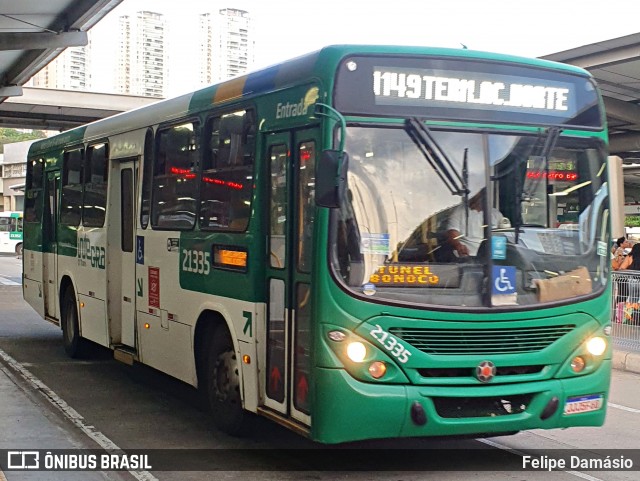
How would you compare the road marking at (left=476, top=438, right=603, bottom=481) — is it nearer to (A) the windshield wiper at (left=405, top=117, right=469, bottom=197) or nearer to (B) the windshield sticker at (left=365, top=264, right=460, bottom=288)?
(B) the windshield sticker at (left=365, top=264, right=460, bottom=288)

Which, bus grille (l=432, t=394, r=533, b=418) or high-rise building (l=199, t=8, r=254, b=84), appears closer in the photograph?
bus grille (l=432, t=394, r=533, b=418)

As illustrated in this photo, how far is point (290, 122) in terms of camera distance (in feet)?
23.4

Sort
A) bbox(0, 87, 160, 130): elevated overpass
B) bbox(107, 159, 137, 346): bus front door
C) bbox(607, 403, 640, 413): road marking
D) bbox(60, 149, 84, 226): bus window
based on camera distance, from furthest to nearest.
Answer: bbox(0, 87, 160, 130): elevated overpass, bbox(60, 149, 84, 226): bus window, bbox(107, 159, 137, 346): bus front door, bbox(607, 403, 640, 413): road marking

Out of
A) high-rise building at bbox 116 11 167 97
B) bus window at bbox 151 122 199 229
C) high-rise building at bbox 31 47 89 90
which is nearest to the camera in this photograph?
bus window at bbox 151 122 199 229

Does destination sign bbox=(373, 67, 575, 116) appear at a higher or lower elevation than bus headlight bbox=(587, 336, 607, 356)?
higher

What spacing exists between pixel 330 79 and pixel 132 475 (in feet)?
10.7

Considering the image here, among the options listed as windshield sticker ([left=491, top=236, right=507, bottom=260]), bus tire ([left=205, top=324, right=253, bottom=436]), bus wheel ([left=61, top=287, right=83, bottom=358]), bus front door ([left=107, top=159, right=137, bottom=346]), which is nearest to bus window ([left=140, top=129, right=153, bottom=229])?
bus front door ([left=107, top=159, right=137, bottom=346])

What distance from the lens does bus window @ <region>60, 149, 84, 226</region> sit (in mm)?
12766

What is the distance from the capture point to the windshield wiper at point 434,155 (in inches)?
264

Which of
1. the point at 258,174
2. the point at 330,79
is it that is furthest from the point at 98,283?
the point at 330,79

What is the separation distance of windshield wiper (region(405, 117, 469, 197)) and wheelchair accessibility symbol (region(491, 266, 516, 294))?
0.61 meters

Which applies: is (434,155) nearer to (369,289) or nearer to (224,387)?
(369,289)

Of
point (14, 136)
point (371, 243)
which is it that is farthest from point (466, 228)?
point (14, 136)

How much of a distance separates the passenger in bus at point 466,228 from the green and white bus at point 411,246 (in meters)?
0.01
